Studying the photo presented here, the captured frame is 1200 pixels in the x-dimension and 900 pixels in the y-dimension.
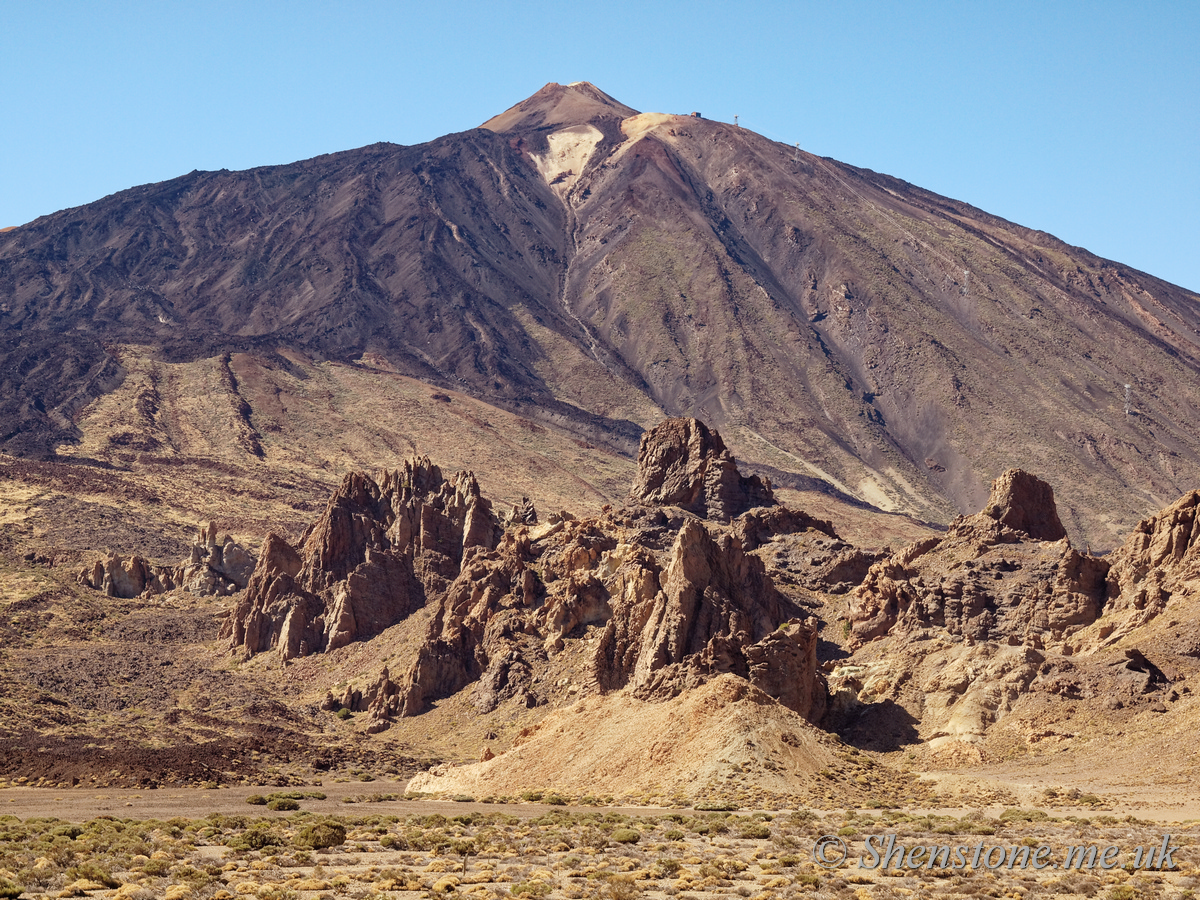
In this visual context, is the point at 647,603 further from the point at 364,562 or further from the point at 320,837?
the point at 364,562

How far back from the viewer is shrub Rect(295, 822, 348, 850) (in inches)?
1475

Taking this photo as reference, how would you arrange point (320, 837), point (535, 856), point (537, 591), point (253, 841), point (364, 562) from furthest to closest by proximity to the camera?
point (364, 562) < point (537, 591) < point (320, 837) < point (253, 841) < point (535, 856)

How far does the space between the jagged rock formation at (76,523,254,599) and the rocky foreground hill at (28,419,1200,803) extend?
2.82 feet

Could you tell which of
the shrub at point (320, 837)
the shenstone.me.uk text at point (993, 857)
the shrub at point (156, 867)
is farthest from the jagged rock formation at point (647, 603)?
the shrub at point (156, 867)

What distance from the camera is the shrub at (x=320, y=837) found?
37.5m

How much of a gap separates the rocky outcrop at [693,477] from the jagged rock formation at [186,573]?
33440 mm

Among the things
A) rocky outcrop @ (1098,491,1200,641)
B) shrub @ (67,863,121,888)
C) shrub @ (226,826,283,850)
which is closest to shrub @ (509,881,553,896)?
shrub @ (67,863,121,888)

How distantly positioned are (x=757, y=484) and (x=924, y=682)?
156 ft

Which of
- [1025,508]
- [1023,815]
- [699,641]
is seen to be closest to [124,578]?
[699,641]

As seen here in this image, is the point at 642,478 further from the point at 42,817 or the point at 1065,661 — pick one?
the point at 42,817

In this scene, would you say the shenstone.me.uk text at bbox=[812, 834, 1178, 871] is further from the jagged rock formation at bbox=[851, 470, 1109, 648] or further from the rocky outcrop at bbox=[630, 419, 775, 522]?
the rocky outcrop at bbox=[630, 419, 775, 522]

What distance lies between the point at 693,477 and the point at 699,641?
45795 millimetres

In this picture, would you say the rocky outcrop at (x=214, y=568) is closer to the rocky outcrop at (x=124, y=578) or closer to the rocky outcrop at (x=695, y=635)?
the rocky outcrop at (x=124, y=578)

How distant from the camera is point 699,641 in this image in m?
62.9
